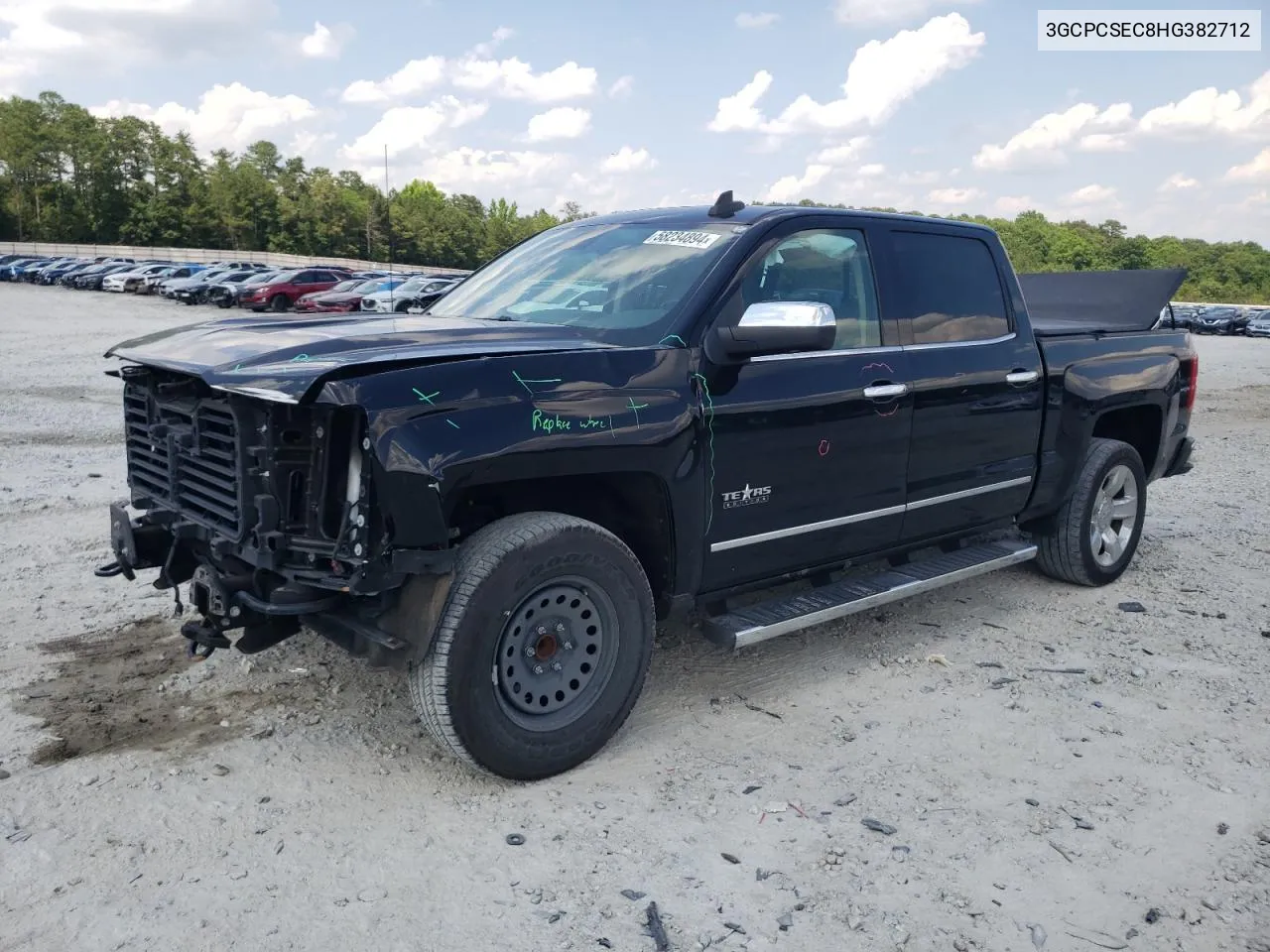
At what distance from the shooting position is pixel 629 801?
3492mm

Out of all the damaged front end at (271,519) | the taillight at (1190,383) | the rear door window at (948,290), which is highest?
the rear door window at (948,290)

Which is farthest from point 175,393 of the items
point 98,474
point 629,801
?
point 98,474

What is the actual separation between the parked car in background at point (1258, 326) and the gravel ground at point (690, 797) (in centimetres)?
4415

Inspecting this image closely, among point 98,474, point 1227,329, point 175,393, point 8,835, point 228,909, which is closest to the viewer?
point 228,909

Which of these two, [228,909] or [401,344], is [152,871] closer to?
[228,909]

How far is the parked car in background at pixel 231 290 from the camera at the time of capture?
35.5 m

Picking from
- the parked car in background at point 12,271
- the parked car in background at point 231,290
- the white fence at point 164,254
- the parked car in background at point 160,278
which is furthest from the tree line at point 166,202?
the parked car in background at point 231,290

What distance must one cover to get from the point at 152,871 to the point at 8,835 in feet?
1.73

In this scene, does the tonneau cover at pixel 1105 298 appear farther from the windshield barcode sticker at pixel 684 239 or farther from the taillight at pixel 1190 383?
the windshield barcode sticker at pixel 684 239

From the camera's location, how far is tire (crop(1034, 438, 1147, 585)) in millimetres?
5785

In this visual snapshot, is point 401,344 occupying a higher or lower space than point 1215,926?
higher

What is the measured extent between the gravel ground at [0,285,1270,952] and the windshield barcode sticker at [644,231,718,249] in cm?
186

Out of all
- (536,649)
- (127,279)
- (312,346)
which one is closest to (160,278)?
(127,279)

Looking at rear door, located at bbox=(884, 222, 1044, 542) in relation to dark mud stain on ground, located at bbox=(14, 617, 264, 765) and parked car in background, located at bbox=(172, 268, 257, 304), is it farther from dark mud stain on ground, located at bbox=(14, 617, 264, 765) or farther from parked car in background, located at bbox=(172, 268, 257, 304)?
parked car in background, located at bbox=(172, 268, 257, 304)
